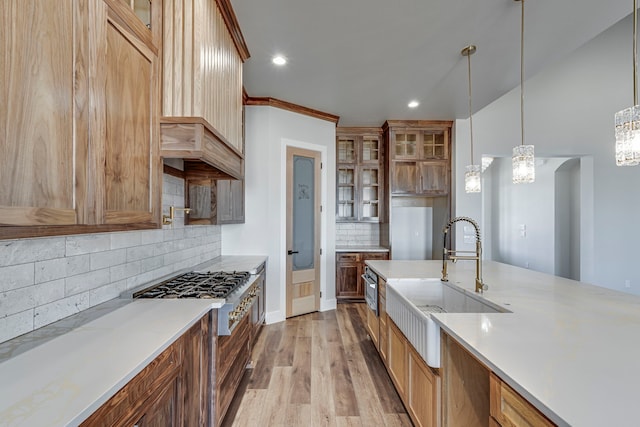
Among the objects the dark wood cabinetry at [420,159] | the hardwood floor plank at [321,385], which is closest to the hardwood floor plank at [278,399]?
the hardwood floor plank at [321,385]

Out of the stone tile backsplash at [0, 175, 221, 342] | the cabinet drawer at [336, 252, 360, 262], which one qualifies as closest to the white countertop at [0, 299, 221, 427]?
the stone tile backsplash at [0, 175, 221, 342]

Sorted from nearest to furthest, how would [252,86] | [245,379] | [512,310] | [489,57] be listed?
[512,310] < [245,379] < [489,57] < [252,86]

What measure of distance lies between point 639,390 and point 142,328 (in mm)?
1662

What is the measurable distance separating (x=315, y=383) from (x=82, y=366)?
6.22ft

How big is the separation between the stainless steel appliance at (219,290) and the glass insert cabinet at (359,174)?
2.74m

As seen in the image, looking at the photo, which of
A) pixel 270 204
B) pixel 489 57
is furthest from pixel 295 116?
pixel 489 57

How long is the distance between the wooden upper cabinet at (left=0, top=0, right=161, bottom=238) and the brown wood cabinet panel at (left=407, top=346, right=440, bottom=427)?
1.65 m

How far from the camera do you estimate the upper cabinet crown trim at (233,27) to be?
1.97 m

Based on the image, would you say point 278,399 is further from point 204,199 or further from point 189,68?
point 189,68

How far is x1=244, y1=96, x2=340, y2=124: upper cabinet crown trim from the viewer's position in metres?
3.61

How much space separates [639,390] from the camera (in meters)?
0.74

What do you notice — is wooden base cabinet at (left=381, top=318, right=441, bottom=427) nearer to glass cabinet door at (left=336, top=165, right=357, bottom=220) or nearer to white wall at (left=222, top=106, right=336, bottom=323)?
white wall at (left=222, top=106, right=336, bottom=323)

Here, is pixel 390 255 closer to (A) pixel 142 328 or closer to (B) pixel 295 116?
(B) pixel 295 116

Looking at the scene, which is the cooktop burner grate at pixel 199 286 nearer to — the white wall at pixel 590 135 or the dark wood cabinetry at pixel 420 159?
the dark wood cabinetry at pixel 420 159
